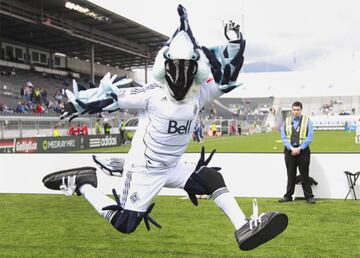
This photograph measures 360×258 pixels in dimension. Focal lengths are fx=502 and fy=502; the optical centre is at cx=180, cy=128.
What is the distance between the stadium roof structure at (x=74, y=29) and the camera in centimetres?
3036

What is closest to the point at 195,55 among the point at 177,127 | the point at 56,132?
the point at 177,127

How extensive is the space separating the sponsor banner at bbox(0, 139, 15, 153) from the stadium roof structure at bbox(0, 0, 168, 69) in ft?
38.3

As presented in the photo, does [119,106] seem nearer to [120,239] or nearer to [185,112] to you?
[185,112]

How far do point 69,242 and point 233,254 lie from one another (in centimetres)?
213

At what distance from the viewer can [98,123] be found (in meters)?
26.5

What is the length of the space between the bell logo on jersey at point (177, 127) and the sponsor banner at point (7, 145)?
1502 centimetres

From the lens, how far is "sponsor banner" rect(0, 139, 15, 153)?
1773 centimetres

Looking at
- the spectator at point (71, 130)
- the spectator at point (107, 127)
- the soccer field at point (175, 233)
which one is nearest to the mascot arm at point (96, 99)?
the soccer field at point (175, 233)

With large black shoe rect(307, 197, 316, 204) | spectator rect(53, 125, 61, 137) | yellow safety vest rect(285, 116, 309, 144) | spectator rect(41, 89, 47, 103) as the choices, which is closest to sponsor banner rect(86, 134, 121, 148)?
spectator rect(53, 125, 61, 137)

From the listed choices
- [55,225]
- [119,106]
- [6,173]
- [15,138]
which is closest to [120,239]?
[55,225]

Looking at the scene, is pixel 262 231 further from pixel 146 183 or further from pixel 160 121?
pixel 160 121

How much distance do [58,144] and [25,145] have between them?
218 cm

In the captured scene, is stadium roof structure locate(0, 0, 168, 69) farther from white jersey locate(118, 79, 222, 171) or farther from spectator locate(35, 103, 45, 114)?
white jersey locate(118, 79, 222, 171)

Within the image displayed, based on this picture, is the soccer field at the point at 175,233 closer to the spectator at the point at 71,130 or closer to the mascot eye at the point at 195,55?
the mascot eye at the point at 195,55
